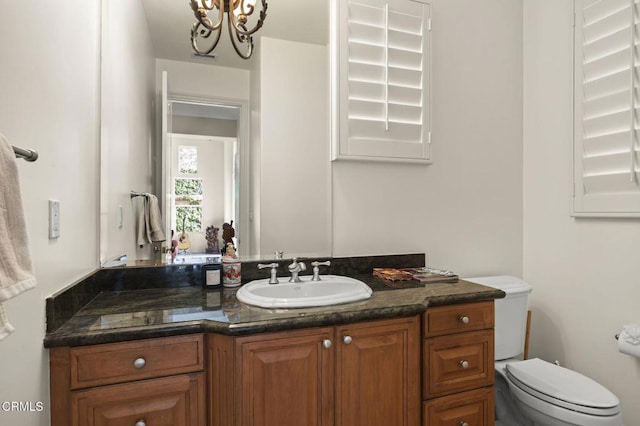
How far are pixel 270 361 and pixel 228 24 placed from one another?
4.76ft

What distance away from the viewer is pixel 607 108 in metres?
1.78

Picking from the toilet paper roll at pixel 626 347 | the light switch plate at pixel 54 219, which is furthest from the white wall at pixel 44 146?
the toilet paper roll at pixel 626 347

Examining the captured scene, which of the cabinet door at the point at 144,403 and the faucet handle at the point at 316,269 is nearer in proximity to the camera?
the cabinet door at the point at 144,403

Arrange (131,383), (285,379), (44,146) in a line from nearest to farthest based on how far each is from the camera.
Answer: (44,146) → (131,383) → (285,379)

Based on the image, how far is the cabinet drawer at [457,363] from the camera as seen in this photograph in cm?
138

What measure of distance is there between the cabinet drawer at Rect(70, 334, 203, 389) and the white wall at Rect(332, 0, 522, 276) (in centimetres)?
96

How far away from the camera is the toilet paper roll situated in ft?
5.09

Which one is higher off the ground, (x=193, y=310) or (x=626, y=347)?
(x=193, y=310)

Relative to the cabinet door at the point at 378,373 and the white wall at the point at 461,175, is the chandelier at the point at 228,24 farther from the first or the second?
the cabinet door at the point at 378,373

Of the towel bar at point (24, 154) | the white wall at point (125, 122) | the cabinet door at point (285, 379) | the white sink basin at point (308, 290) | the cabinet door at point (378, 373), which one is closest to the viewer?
the towel bar at point (24, 154)

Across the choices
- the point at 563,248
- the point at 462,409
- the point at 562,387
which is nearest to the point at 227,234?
the point at 462,409

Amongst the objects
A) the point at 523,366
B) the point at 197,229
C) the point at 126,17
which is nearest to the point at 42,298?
the point at 197,229

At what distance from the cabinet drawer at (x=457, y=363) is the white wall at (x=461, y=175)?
0.65 meters

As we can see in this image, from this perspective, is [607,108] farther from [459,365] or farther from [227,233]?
[227,233]
